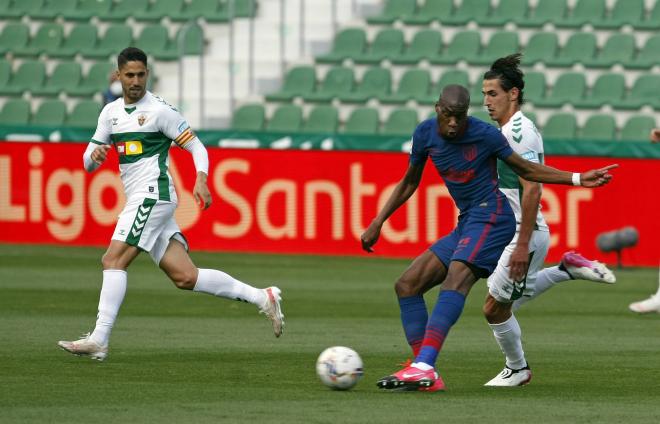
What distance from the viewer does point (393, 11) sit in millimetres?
26531

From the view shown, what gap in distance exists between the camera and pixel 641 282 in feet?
59.3

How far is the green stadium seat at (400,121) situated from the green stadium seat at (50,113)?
6105mm

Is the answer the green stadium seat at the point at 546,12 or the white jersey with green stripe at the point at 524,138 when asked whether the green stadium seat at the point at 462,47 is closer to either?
the green stadium seat at the point at 546,12

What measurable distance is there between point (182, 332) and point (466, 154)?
166 inches

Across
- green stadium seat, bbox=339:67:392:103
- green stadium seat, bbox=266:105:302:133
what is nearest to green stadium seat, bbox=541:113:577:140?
green stadium seat, bbox=339:67:392:103

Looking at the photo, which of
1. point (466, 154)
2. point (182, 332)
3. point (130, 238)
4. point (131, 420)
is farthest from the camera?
point (182, 332)

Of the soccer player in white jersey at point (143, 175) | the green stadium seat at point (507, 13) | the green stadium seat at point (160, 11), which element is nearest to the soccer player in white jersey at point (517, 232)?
the soccer player in white jersey at point (143, 175)

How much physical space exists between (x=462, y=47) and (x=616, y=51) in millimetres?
2662

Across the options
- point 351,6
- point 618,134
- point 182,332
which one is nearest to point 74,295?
point 182,332

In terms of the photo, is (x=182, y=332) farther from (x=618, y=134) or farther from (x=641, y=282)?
(x=618, y=134)

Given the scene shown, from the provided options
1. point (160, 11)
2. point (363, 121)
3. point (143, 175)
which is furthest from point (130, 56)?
point (160, 11)

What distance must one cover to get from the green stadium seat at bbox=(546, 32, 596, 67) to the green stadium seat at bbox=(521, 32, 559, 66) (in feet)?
0.61

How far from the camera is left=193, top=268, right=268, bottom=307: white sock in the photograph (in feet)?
34.1

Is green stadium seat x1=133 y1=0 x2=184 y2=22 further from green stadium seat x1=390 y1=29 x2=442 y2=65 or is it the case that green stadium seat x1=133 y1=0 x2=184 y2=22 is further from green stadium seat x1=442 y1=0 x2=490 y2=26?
green stadium seat x1=442 y1=0 x2=490 y2=26
